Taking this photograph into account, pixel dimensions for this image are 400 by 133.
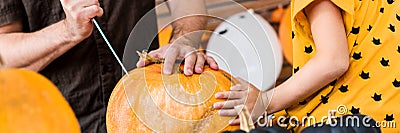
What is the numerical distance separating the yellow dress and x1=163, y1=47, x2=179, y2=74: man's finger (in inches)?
8.7

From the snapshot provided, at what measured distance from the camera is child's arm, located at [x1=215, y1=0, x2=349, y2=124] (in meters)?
0.95

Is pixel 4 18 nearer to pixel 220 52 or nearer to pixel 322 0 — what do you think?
pixel 220 52

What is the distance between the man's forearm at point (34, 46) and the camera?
1273 mm

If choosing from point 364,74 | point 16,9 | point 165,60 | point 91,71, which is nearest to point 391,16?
point 364,74

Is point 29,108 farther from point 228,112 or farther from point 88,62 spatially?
point 88,62

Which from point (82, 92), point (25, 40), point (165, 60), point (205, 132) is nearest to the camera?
point (205, 132)

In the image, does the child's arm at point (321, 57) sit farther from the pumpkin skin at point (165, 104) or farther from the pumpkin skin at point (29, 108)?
the pumpkin skin at point (29, 108)

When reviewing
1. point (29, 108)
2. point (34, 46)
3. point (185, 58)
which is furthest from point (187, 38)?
point (29, 108)

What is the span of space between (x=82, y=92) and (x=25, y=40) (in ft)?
0.63

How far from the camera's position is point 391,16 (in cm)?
108

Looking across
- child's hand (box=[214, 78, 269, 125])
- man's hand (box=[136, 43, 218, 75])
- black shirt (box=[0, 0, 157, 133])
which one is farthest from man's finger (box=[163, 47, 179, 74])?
black shirt (box=[0, 0, 157, 133])

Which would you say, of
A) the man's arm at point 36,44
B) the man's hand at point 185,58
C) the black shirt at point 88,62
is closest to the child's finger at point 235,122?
the man's hand at point 185,58

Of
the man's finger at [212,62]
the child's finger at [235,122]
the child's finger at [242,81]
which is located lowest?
the child's finger at [235,122]

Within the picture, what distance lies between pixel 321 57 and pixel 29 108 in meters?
0.55
